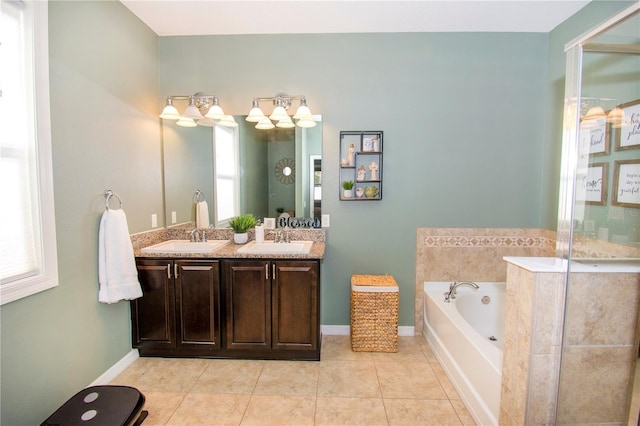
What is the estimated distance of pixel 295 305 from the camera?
242 centimetres

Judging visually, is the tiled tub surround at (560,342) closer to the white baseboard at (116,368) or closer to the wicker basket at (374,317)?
the wicker basket at (374,317)

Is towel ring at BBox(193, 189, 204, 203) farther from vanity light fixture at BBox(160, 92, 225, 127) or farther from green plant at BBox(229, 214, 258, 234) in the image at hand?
vanity light fixture at BBox(160, 92, 225, 127)

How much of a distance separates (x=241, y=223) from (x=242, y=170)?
53 cm

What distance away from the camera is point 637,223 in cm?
150

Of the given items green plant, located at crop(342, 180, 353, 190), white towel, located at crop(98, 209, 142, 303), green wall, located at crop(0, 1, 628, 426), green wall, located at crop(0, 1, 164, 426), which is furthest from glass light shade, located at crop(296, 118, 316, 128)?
white towel, located at crop(98, 209, 142, 303)

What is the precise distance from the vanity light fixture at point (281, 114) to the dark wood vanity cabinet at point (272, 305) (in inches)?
50.4

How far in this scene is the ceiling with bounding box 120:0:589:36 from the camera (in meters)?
2.37

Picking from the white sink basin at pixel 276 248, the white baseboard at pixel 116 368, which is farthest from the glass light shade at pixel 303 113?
the white baseboard at pixel 116 368

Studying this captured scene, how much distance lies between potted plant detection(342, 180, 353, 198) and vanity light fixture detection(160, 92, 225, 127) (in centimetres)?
129

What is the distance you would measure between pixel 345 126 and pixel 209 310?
2012mm

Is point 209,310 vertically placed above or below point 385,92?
below

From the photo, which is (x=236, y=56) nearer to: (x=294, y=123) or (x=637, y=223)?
(x=294, y=123)

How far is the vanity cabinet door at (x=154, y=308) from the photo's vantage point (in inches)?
95.8

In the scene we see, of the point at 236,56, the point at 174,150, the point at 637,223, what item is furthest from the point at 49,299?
the point at 637,223
